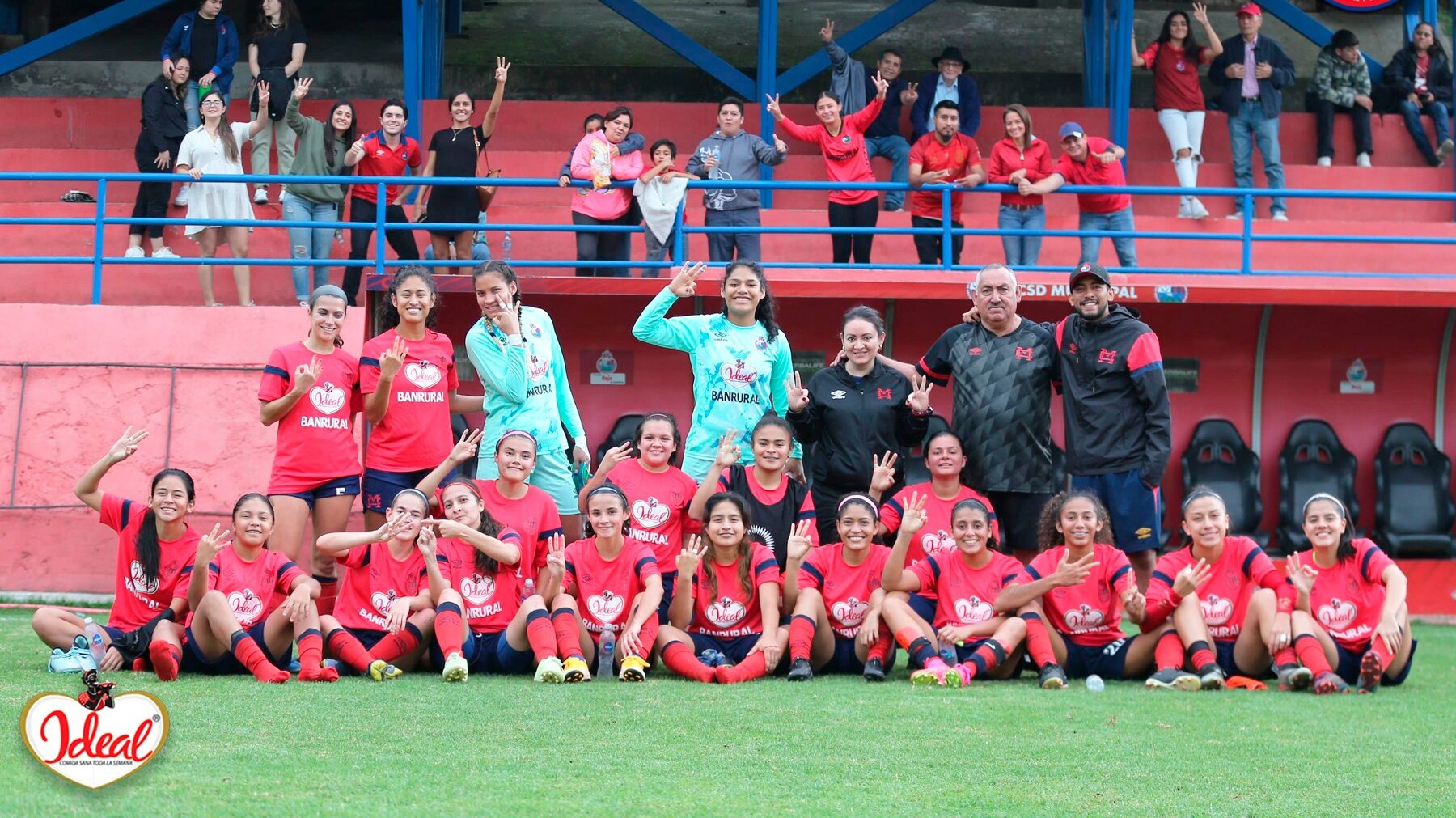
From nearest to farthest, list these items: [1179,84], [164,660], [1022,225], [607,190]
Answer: [164,660] < [607,190] < [1022,225] < [1179,84]

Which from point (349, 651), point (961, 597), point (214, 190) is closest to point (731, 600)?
point (961, 597)

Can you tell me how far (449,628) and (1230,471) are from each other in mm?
7335

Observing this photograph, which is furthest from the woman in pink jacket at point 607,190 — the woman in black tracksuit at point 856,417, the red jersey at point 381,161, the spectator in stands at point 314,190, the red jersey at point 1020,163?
the woman in black tracksuit at point 856,417

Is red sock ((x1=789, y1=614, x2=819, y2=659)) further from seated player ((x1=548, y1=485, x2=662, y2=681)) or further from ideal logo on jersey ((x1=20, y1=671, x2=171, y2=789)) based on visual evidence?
ideal logo on jersey ((x1=20, y1=671, x2=171, y2=789))

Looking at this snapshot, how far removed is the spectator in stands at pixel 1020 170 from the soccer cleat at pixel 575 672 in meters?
6.01

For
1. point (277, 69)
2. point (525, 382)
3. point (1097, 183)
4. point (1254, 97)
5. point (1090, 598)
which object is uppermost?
point (1254, 97)

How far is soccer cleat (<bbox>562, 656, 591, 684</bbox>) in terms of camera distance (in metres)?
6.47

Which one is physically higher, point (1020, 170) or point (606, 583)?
point (1020, 170)

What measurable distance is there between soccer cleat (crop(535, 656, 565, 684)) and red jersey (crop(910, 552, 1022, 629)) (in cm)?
171

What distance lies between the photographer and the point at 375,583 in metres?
6.83

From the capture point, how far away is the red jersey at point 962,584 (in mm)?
7020

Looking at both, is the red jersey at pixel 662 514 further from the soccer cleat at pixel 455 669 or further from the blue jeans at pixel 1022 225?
the blue jeans at pixel 1022 225

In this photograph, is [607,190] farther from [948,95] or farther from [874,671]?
[874,671]

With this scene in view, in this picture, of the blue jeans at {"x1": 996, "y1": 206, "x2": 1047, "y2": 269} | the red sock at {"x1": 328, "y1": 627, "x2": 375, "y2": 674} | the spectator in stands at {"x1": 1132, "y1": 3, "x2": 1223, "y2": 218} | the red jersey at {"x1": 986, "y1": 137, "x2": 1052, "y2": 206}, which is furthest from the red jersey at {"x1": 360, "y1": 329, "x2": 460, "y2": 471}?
the spectator in stands at {"x1": 1132, "y1": 3, "x2": 1223, "y2": 218}
